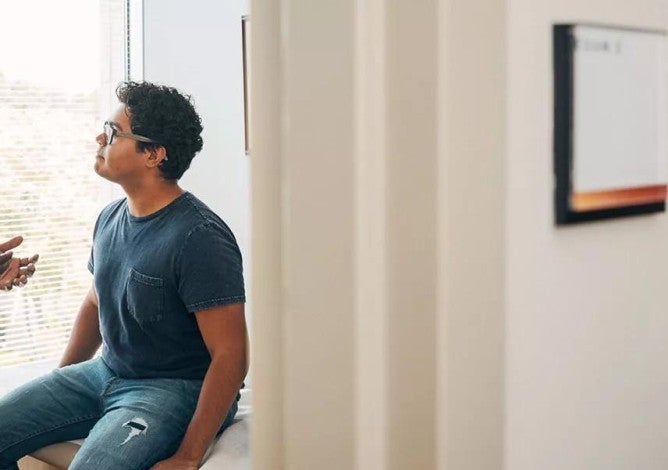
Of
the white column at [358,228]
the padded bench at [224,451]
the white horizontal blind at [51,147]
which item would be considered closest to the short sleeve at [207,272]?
the padded bench at [224,451]

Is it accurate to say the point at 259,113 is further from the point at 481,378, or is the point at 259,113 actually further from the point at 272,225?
the point at 481,378

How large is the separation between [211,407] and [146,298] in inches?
12.6

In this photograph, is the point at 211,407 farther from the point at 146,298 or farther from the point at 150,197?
the point at 150,197

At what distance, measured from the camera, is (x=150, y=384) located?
6.86ft

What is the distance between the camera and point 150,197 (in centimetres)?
228

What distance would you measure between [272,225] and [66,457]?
152 centimetres

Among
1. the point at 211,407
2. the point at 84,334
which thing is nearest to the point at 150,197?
the point at 84,334

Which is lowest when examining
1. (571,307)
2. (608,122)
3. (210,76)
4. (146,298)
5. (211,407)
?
(211,407)

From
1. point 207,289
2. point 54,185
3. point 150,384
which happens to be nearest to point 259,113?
point 207,289

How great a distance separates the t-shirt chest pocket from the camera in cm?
209

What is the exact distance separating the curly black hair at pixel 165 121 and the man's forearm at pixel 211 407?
1.94 feet

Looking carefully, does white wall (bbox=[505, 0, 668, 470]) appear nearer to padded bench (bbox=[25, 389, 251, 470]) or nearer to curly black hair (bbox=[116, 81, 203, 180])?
padded bench (bbox=[25, 389, 251, 470])

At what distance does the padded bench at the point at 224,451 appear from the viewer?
195cm

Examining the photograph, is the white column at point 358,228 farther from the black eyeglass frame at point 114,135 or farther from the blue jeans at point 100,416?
the black eyeglass frame at point 114,135
